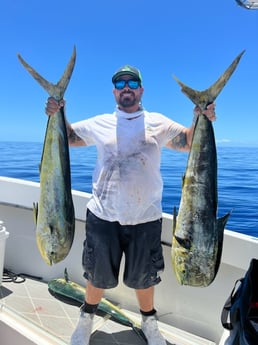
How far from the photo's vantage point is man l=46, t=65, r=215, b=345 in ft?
6.48

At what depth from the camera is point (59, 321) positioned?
2398 millimetres

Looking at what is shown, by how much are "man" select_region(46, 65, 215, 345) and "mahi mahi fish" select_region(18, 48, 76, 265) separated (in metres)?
0.10

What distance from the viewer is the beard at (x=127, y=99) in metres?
2.03

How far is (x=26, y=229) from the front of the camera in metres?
3.15

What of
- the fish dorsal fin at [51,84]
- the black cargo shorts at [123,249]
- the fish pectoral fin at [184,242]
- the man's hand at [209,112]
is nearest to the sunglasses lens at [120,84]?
the fish dorsal fin at [51,84]

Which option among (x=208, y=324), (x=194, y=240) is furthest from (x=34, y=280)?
(x=194, y=240)

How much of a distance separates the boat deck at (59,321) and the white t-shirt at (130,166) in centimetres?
83

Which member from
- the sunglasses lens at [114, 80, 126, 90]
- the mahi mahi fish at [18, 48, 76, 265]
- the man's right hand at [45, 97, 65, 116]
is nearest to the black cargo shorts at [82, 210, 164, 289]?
the mahi mahi fish at [18, 48, 76, 265]

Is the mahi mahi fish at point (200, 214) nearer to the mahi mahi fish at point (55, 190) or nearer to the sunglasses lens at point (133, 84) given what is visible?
the sunglasses lens at point (133, 84)

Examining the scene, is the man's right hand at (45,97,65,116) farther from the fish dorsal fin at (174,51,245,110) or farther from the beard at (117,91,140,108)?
the fish dorsal fin at (174,51,245,110)

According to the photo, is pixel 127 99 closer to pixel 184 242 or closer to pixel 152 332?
pixel 184 242

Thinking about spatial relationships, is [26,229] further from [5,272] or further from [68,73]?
[68,73]

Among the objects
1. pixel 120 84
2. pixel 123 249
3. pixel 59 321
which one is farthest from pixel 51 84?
pixel 59 321

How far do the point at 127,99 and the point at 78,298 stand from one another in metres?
1.55
